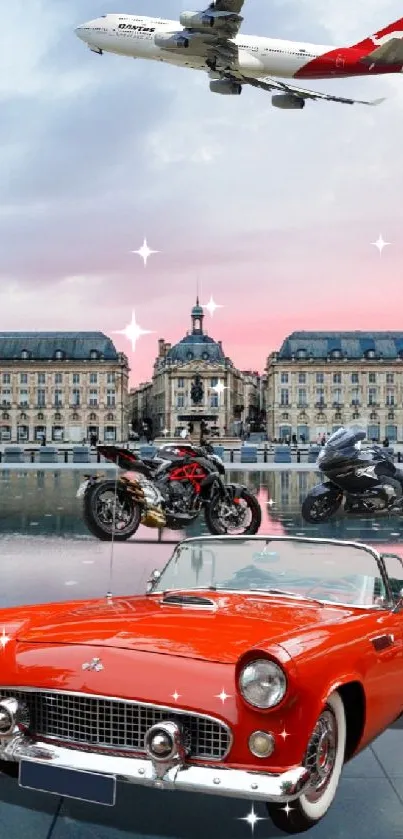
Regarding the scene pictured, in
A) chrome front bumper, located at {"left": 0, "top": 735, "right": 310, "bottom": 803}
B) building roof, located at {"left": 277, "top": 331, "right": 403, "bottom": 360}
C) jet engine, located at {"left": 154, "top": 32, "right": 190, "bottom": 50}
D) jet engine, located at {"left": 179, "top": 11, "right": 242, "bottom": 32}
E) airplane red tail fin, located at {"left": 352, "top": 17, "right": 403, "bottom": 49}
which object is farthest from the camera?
building roof, located at {"left": 277, "top": 331, "right": 403, "bottom": 360}

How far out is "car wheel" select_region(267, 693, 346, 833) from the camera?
352cm

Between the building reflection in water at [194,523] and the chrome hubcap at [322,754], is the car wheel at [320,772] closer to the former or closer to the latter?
the chrome hubcap at [322,754]

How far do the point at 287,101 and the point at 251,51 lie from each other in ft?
10.5

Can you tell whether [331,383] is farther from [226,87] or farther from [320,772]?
[320,772]

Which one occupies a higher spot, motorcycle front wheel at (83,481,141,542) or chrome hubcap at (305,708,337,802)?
motorcycle front wheel at (83,481,141,542)

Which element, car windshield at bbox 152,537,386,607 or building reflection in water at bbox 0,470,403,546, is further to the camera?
building reflection in water at bbox 0,470,403,546

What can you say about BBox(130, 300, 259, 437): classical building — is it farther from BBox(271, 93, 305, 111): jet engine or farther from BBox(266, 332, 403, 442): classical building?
BBox(271, 93, 305, 111): jet engine

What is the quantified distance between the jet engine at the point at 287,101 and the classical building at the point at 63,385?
94.2 m

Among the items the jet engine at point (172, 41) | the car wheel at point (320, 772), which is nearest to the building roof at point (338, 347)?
the jet engine at point (172, 41)

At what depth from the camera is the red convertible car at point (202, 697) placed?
3375 millimetres

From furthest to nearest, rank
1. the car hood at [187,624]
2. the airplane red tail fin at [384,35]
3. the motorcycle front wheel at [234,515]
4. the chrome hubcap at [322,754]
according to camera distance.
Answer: the airplane red tail fin at [384,35], the motorcycle front wheel at [234,515], the car hood at [187,624], the chrome hubcap at [322,754]

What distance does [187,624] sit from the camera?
393cm

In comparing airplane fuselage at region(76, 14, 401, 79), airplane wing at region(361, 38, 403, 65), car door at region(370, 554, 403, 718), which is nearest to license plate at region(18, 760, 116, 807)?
car door at region(370, 554, 403, 718)

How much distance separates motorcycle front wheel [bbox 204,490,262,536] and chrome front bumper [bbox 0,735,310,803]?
8.64 m
